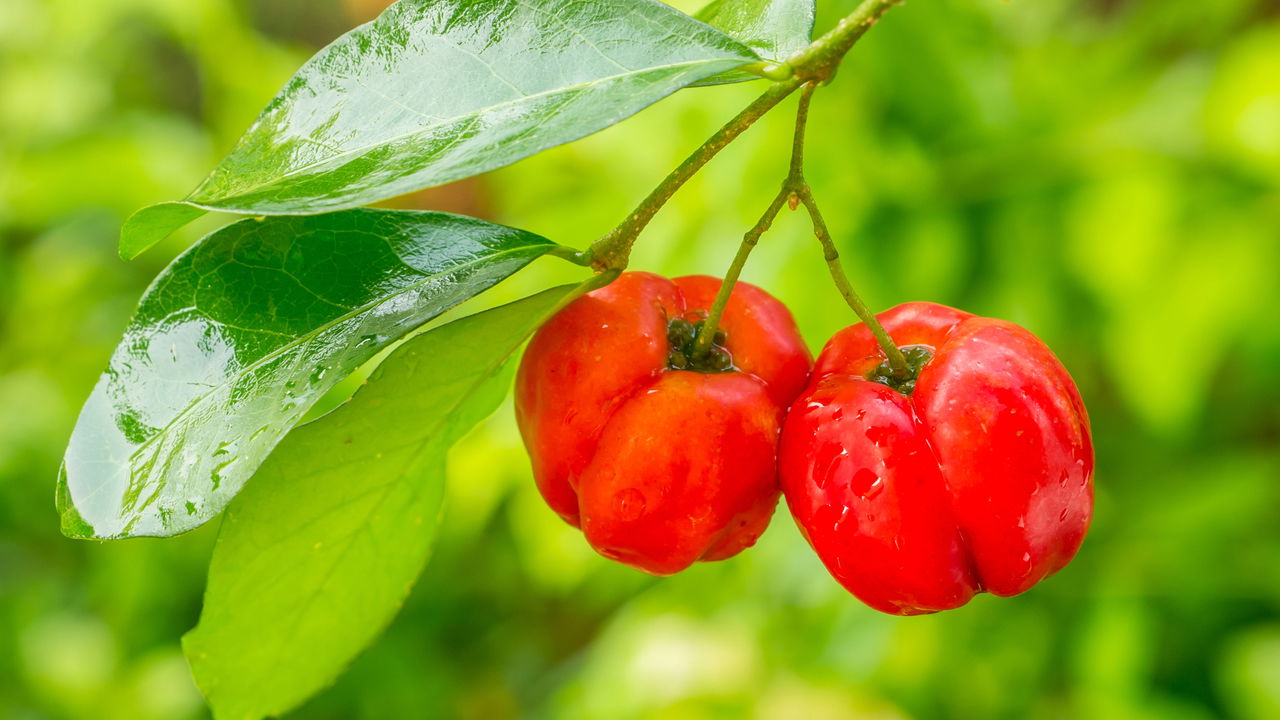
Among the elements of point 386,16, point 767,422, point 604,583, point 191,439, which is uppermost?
point 386,16

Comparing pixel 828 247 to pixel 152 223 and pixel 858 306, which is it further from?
pixel 152 223

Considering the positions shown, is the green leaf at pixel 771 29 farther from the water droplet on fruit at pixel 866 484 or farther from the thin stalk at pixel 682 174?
the water droplet on fruit at pixel 866 484

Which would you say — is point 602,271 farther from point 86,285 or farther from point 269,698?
point 86,285

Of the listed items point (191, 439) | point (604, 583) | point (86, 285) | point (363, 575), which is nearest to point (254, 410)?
point (191, 439)

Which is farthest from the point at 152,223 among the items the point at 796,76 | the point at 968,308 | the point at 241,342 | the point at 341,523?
the point at 968,308

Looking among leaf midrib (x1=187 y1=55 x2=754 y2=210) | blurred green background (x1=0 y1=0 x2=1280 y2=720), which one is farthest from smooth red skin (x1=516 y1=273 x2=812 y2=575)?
blurred green background (x1=0 y1=0 x2=1280 y2=720)

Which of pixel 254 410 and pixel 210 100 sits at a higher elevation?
pixel 254 410
